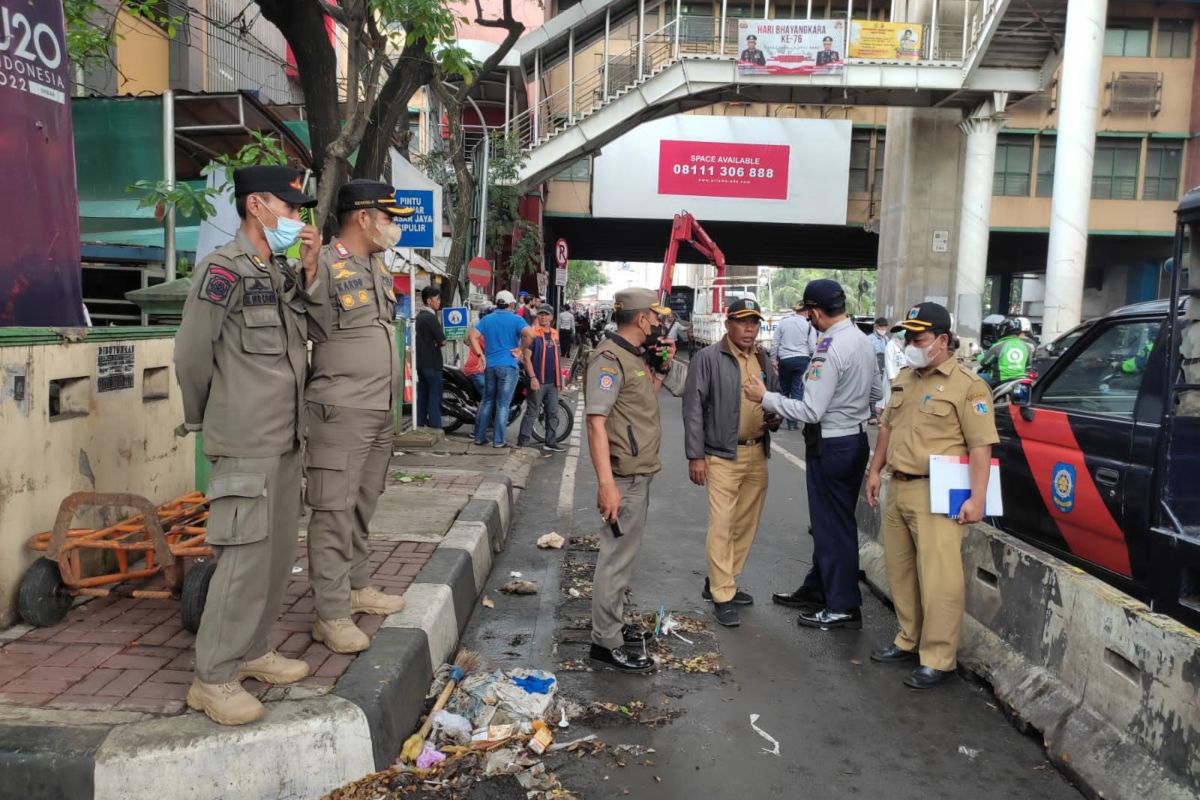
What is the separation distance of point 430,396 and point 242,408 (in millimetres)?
7956

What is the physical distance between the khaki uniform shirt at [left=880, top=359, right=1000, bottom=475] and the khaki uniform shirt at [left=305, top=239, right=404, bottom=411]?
2528mm

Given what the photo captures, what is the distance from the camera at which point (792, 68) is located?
21469 mm

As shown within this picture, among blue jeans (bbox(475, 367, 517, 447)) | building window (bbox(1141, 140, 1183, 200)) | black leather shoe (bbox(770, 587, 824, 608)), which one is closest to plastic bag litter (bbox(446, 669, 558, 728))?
black leather shoe (bbox(770, 587, 824, 608))

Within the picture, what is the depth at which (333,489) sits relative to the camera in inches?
150

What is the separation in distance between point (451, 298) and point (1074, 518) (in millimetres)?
13318

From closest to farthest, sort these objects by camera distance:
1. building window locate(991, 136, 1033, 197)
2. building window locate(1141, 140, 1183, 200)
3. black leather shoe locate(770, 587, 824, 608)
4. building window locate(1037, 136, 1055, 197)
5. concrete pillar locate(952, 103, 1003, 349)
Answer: black leather shoe locate(770, 587, 824, 608)
concrete pillar locate(952, 103, 1003, 349)
building window locate(1141, 140, 1183, 200)
building window locate(1037, 136, 1055, 197)
building window locate(991, 136, 1033, 197)

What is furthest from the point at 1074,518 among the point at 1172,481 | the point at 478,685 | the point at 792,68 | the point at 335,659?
the point at 792,68

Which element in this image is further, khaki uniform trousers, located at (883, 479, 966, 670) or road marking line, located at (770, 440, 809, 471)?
road marking line, located at (770, 440, 809, 471)

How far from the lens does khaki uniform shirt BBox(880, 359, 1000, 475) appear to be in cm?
419

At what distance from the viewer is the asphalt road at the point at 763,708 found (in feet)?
11.1

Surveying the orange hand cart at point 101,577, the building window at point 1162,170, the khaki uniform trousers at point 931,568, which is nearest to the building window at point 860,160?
the building window at point 1162,170

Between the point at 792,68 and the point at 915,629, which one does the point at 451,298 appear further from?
the point at 915,629

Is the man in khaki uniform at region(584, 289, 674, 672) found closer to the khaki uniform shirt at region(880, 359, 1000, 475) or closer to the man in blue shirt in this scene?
the khaki uniform shirt at region(880, 359, 1000, 475)

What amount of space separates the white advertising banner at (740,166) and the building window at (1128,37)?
918 centimetres
